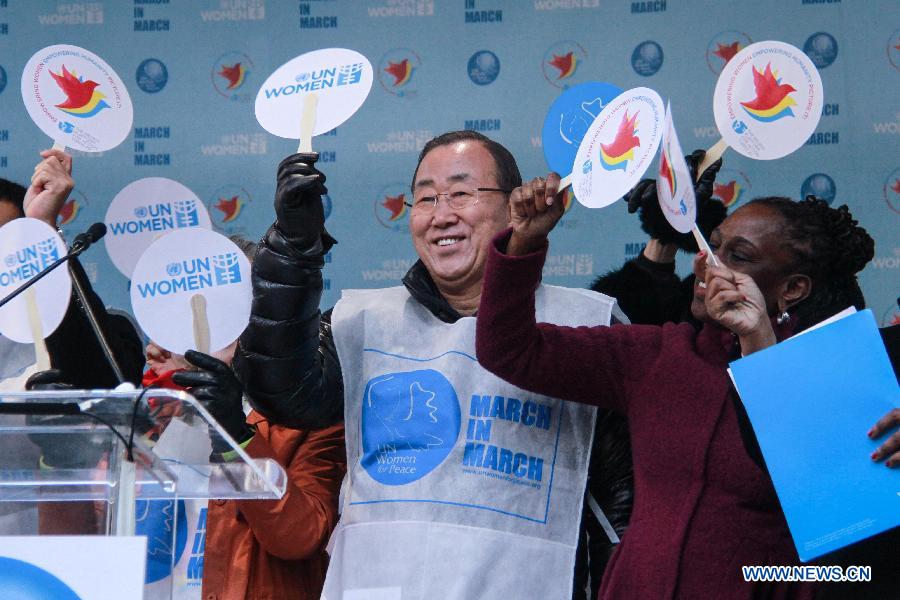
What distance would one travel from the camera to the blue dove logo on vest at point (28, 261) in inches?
97.2

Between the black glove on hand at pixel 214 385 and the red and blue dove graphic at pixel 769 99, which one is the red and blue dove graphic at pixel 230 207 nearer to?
the black glove on hand at pixel 214 385

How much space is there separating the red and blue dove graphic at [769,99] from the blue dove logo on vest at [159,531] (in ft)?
4.44

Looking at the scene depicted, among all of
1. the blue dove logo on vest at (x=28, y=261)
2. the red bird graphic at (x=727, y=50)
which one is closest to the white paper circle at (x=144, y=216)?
the blue dove logo on vest at (x=28, y=261)

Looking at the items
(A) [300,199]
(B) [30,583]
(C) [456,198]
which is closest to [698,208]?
(C) [456,198]

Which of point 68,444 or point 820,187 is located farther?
point 820,187

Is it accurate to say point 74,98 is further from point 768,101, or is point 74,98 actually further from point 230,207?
point 768,101

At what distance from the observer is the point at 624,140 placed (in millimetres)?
2150

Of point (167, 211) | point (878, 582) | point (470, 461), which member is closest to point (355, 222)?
point (167, 211)

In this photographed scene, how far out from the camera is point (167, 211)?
9.08 feet

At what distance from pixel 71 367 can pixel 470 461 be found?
955mm

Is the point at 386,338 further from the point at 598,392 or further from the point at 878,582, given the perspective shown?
the point at 878,582

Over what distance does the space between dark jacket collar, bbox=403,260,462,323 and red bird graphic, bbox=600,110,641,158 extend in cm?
54

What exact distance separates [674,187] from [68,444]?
1.08 metres

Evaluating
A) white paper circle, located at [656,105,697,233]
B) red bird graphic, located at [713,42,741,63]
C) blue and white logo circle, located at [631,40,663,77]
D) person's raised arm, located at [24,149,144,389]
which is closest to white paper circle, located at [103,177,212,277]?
person's raised arm, located at [24,149,144,389]
